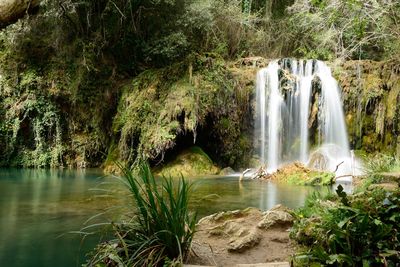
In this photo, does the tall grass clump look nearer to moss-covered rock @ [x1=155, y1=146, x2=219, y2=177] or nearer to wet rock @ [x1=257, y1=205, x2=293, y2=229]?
wet rock @ [x1=257, y1=205, x2=293, y2=229]

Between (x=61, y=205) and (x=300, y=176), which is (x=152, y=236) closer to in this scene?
(x=61, y=205)

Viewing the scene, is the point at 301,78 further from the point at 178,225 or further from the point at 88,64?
the point at 178,225

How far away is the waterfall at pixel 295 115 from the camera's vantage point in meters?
14.6

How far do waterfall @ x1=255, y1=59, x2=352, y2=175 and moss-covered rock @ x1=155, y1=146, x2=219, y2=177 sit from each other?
207 cm

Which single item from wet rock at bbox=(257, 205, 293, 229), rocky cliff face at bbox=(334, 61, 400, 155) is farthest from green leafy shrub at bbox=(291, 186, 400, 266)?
rocky cliff face at bbox=(334, 61, 400, 155)

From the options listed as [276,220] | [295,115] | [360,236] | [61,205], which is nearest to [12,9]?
[61,205]

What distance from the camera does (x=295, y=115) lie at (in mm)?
14828

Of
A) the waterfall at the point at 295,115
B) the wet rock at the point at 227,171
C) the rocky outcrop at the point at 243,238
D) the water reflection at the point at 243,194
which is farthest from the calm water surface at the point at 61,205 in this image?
the waterfall at the point at 295,115

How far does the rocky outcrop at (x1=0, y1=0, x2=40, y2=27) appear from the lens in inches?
496

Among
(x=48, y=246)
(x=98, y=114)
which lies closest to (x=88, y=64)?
(x=98, y=114)

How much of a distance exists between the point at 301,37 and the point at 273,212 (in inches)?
622

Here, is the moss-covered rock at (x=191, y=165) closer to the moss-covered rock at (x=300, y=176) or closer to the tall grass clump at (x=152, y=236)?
the moss-covered rock at (x=300, y=176)

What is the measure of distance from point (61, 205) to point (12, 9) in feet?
23.1

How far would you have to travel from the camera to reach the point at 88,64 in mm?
15609
